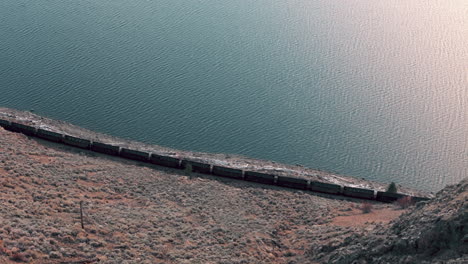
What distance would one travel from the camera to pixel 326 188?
113 feet

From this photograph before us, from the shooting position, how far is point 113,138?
4278 cm

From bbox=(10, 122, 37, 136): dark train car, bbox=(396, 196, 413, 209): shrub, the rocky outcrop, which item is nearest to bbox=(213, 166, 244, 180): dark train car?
bbox=(396, 196, 413, 209): shrub

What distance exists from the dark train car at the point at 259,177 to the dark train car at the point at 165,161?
4430 millimetres

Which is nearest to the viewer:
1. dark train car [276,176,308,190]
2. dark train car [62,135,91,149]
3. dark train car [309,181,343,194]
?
dark train car [309,181,343,194]

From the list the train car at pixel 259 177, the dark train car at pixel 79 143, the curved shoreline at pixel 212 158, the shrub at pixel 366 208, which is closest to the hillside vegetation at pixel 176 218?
the shrub at pixel 366 208

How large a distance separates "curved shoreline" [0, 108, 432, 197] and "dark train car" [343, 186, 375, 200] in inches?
131

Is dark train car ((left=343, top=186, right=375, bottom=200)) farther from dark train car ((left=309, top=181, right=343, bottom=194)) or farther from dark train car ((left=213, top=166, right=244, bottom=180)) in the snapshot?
dark train car ((left=213, top=166, right=244, bottom=180))

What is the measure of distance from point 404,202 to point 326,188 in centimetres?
473

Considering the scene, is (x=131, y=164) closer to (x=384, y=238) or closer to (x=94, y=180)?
(x=94, y=180)

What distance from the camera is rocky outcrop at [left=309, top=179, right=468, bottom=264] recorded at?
18.1 m

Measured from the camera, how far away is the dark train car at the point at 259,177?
3469 cm

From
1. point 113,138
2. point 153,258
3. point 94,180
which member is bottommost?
point 153,258

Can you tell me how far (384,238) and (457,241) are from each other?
3.28 m

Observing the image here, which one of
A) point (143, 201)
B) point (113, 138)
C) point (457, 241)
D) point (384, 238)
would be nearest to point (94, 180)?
point (143, 201)
